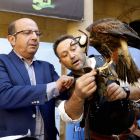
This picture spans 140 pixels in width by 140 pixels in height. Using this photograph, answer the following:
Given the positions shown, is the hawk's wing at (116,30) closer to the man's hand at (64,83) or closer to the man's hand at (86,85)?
the man's hand at (86,85)

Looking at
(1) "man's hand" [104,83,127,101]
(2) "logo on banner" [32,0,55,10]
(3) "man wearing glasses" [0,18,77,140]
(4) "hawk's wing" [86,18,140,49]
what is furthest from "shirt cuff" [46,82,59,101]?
(2) "logo on banner" [32,0,55,10]

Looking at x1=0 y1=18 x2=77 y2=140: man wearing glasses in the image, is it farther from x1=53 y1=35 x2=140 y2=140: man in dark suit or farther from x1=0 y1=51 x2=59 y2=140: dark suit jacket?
x1=53 y1=35 x2=140 y2=140: man in dark suit

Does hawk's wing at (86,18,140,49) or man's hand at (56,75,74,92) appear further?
man's hand at (56,75,74,92)

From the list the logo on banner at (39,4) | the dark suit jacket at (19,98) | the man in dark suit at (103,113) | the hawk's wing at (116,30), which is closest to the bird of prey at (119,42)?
the hawk's wing at (116,30)

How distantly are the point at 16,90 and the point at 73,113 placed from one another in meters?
0.39

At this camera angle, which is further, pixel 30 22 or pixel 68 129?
pixel 68 129

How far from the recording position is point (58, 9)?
2.53 meters

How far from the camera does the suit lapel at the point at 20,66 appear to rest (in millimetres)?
1255

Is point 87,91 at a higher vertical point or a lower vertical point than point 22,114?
higher

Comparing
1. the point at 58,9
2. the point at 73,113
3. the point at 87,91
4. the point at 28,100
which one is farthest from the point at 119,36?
the point at 58,9

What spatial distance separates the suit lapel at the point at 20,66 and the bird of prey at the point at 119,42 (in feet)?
1.88

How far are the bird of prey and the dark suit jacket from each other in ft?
1.56

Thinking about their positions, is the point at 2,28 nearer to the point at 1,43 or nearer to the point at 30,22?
the point at 1,43

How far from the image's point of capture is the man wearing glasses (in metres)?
1.10
